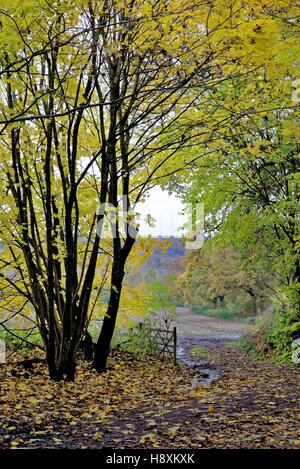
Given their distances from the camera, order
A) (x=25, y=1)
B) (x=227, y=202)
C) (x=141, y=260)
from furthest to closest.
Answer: (x=227, y=202) → (x=141, y=260) → (x=25, y=1)

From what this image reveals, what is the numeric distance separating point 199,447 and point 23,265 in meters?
5.03

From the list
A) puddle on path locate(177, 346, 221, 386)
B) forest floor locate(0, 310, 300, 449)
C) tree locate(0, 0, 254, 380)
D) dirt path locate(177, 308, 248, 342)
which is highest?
tree locate(0, 0, 254, 380)

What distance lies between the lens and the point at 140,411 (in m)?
5.70

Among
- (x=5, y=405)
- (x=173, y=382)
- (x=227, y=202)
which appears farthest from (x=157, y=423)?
(x=227, y=202)

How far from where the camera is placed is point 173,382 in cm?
877

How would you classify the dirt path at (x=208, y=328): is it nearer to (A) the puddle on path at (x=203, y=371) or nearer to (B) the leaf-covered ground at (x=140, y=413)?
(A) the puddle on path at (x=203, y=371)

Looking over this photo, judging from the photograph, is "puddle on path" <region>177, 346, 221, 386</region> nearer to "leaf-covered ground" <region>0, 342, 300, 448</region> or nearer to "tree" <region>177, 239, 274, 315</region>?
"leaf-covered ground" <region>0, 342, 300, 448</region>

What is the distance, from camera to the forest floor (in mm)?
4277

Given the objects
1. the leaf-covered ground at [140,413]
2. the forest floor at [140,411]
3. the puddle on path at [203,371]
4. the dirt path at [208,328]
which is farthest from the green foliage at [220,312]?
the leaf-covered ground at [140,413]

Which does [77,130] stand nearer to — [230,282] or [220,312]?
[230,282]

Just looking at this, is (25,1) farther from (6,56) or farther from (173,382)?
(173,382)

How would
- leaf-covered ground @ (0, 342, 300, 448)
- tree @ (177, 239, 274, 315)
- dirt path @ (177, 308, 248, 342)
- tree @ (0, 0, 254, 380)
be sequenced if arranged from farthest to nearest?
1. dirt path @ (177, 308, 248, 342)
2. tree @ (177, 239, 274, 315)
3. tree @ (0, 0, 254, 380)
4. leaf-covered ground @ (0, 342, 300, 448)

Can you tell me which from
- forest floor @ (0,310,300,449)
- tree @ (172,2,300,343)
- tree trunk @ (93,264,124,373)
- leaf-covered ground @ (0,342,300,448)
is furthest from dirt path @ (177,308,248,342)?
leaf-covered ground @ (0,342,300,448)

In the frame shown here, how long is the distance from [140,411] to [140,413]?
0.14 meters
